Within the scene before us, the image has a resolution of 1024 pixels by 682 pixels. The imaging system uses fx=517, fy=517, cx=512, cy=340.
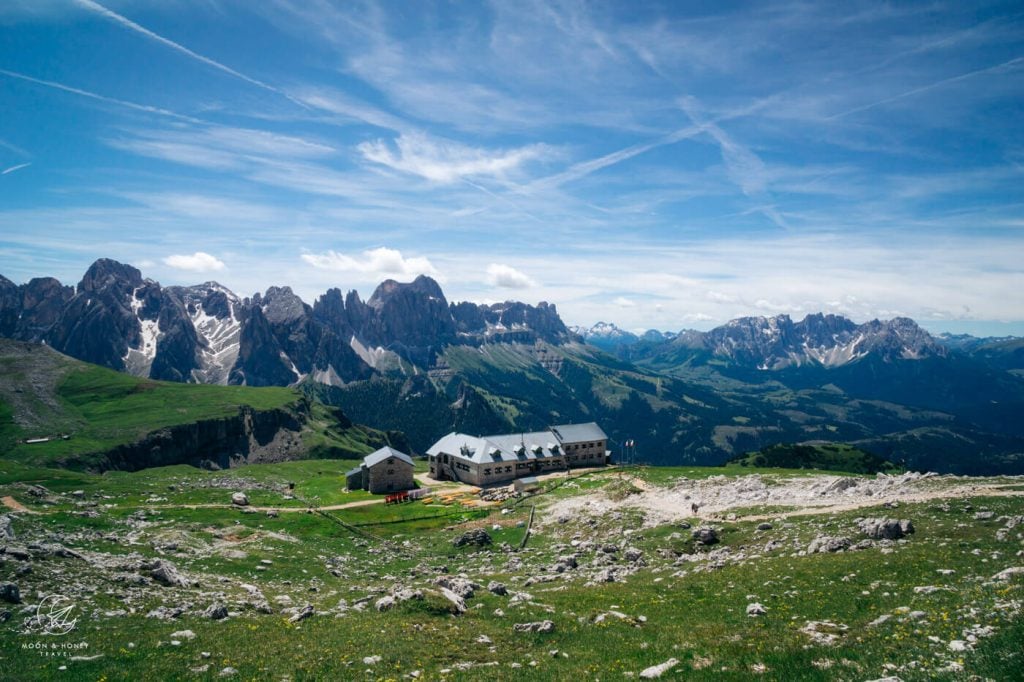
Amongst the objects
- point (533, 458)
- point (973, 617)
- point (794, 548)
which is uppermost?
point (973, 617)

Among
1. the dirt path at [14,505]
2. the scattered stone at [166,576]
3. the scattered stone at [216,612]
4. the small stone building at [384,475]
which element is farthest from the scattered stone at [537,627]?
the small stone building at [384,475]

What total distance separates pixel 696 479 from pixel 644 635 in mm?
70393

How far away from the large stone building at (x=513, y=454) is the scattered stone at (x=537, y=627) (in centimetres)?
8716

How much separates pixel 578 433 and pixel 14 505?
337 ft

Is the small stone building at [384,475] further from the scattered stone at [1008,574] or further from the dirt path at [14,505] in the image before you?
the scattered stone at [1008,574]

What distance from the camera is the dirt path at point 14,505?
6102 centimetres

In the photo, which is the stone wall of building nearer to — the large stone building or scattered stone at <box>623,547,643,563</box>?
the large stone building

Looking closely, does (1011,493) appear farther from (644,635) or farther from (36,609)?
(36,609)

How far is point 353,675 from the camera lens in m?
21.6

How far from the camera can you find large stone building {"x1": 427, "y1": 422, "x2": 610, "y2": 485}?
115938 mm

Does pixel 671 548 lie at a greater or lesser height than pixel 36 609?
lesser

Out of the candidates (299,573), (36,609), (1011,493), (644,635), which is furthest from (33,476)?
(1011,493)

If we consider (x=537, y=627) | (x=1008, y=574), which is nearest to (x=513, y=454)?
(x=537, y=627)

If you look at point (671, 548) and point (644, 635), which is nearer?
point (644, 635)
